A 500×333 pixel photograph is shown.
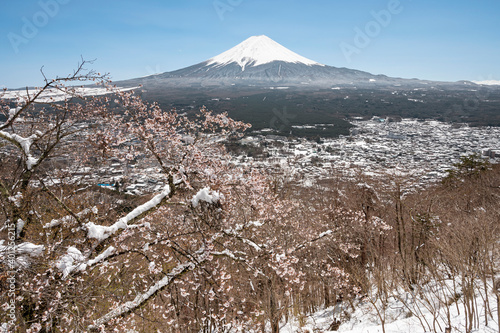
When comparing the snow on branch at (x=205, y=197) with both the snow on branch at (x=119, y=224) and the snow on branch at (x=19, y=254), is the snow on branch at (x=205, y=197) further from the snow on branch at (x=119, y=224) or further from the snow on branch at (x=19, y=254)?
the snow on branch at (x=19, y=254)

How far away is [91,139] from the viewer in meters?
6.28

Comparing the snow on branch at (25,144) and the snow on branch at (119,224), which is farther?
the snow on branch at (25,144)

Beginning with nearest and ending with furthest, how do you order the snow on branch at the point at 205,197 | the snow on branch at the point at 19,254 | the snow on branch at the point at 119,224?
1. the snow on branch at the point at 19,254
2. the snow on branch at the point at 119,224
3. the snow on branch at the point at 205,197

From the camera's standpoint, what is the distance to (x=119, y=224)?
510 centimetres

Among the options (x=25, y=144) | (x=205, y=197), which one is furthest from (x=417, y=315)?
(x=25, y=144)

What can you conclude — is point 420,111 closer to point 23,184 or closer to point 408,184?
point 408,184

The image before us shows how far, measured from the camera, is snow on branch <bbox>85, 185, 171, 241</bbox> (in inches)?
189

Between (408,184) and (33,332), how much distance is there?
14.7 m

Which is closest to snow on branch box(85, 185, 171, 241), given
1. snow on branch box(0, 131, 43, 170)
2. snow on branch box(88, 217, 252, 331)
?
snow on branch box(88, 217, 252, 331)

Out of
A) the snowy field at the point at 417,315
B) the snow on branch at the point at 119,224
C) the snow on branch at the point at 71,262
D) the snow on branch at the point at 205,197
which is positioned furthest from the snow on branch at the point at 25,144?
the snowy field at the point at 417,315

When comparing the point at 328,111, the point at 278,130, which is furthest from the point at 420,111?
the point at 278,130

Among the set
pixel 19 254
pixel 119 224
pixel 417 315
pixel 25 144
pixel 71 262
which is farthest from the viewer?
pixel 417 315

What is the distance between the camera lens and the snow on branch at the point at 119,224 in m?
4.81

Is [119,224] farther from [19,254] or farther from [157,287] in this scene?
[157,287]
